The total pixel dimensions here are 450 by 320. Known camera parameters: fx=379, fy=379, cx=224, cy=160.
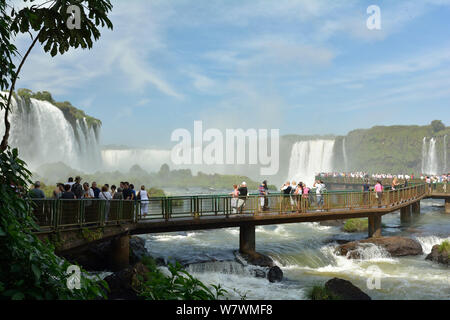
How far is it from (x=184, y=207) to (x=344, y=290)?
7.24m

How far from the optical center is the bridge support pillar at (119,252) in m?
14.6

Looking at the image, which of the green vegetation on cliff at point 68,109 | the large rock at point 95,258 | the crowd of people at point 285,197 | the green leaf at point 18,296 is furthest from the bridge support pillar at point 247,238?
the green vegetation on cliff at point 68,109

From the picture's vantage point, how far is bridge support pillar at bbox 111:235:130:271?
1455cm

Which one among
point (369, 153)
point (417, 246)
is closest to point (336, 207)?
point (417, 246)

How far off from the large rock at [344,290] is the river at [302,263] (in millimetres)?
1090

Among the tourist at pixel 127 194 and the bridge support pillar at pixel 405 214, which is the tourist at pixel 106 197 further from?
the bridge support pillar at pixel 405 214

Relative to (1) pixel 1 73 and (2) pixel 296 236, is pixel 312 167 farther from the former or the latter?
(1) pixel 1 73

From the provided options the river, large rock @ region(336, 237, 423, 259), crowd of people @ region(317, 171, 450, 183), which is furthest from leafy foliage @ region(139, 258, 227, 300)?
crowd of people @ region(317, 171, 450, 183)

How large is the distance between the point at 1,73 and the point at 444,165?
416 feet

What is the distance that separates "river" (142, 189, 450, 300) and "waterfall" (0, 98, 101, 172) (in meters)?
30.6

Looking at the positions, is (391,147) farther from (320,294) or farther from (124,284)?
(124,284)

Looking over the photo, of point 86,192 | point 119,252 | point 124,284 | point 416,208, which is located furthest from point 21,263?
point 416,208

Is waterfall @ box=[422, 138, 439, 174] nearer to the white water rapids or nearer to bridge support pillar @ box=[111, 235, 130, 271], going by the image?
the white water rapids

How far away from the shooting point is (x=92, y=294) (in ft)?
12.3
